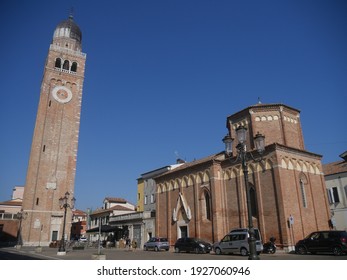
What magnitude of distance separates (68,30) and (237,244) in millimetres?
50703

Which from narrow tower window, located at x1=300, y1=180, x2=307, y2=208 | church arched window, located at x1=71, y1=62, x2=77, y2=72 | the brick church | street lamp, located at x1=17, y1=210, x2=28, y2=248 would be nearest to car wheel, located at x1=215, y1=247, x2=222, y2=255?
the brick church

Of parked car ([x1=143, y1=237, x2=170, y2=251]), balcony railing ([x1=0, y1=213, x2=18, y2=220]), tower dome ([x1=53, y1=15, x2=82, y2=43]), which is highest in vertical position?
tower dome ([x1=53, y1=15, x2=82, y2=43])

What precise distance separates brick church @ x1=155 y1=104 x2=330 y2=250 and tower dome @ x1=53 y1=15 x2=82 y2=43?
123ft

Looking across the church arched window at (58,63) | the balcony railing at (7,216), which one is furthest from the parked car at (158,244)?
the church arched window at (58,63)

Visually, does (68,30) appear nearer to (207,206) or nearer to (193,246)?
(207,206)

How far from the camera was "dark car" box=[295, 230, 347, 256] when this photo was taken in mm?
17062

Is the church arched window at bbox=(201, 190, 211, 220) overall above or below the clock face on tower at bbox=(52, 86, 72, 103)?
below

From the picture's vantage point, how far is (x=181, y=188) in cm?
3184

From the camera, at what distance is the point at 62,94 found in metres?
49.6

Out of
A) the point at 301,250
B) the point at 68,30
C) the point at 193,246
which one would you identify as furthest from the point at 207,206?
the point at 68,30

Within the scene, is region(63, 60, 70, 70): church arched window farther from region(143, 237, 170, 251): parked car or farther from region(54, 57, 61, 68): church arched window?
region(143, 237, 170, 251): parked car

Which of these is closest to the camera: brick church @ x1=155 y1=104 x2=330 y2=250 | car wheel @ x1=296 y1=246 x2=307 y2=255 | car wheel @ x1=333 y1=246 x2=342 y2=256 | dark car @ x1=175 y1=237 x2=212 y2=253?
car wheel @ x1=333 y1=246 x2=342 y2=256

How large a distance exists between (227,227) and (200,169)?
20.9 feet

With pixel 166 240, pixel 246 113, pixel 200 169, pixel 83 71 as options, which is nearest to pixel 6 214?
pixel 83 71
